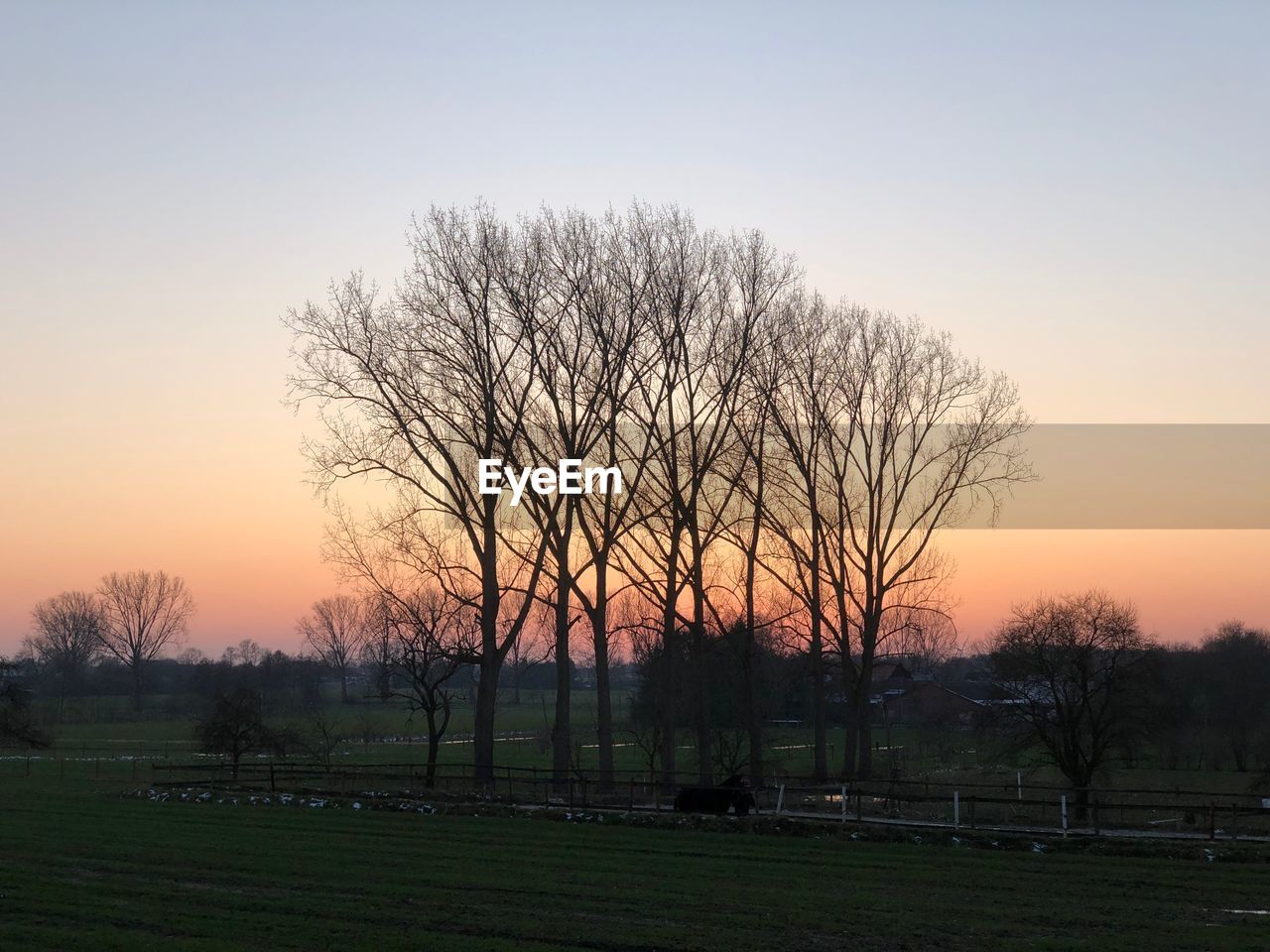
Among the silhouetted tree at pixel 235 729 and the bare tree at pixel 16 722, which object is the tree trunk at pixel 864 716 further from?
the bare tree at pixel 16 722

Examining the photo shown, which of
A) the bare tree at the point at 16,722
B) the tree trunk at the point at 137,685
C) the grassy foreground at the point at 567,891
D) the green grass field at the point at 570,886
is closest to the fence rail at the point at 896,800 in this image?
the green grass field at the point at 570,886

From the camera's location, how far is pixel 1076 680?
148 feet

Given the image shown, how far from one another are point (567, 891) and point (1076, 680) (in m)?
31.2

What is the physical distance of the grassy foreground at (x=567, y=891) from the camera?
1566 centimetres

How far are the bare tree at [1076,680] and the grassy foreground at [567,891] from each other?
19.2m

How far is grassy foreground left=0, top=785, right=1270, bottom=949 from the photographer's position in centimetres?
1566

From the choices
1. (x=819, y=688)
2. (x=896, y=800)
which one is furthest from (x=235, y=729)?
(x=896, y=800)

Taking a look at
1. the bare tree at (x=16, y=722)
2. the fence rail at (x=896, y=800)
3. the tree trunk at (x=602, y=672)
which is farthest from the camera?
the bare tree at (x=16, y=722)

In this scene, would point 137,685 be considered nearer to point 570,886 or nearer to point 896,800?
point 896,800

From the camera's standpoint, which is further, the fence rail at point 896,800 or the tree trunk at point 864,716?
the tree trunk at point 864,716

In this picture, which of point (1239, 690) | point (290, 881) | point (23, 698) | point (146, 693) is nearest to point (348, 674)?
point (146, 693)

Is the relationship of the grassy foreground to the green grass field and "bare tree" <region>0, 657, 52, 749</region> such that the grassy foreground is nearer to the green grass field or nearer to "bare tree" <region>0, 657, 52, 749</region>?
the green grass field

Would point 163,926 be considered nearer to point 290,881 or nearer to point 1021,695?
point 290,881

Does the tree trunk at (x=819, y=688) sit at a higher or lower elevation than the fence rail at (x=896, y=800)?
higher
